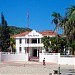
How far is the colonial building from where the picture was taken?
8796 cm

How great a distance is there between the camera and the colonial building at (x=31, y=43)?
289 ft

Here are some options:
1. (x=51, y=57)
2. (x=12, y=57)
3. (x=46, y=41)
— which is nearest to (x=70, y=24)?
(x=51, y=57)

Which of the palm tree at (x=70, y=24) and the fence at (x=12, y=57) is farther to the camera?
the fence at (x=12, y=57)

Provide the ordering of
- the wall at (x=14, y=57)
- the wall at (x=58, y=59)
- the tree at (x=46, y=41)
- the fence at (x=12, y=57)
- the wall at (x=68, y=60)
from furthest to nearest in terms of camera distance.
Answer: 1. the tree at (x=46, y=41)
2. the wall at (x=14, y=57)
3. the fence at (x=12, y=57)
4. the wall at (x=58, y=59)
5. the wall at (x=68, y=60)

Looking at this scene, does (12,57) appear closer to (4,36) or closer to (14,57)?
(14,57)

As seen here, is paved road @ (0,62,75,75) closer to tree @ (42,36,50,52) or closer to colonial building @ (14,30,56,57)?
tree @ (42,36,50,52)

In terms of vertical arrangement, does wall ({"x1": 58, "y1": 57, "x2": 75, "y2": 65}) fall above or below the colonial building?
below

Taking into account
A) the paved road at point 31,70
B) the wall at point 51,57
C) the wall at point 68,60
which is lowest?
the paved road at point 31,70

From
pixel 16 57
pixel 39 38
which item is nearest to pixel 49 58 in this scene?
pixel 16 57

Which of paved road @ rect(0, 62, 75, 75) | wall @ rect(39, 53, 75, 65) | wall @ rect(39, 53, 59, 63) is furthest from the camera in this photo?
wall @ rect(39, 53, 59, 63)

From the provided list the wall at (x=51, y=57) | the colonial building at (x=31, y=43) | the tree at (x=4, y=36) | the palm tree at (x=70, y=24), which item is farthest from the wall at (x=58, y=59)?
the tree at (x=4, y=36)

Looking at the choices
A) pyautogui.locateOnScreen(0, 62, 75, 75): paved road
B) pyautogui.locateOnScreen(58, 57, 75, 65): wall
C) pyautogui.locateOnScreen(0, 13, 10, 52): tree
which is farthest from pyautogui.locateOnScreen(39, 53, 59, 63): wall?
pyautogui.locateOnScreen(0, 13, 10, 52): tree

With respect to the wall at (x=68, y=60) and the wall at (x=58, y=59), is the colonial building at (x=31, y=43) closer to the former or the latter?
the wall at (x=58, y=59)

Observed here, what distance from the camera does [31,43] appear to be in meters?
89.2
